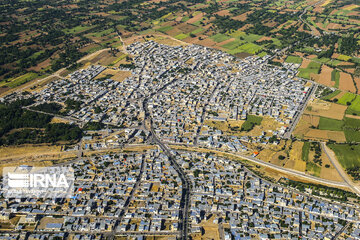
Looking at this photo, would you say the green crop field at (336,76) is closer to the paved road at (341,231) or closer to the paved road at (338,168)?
the paved road at (338,168)

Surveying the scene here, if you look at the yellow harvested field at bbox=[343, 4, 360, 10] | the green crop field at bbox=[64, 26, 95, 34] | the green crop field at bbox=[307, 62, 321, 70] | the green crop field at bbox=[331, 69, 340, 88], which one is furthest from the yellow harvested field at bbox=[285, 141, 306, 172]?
the yellow harvested field at bbox=[343, 4, 360, 10]

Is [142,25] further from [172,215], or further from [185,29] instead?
[172,215]

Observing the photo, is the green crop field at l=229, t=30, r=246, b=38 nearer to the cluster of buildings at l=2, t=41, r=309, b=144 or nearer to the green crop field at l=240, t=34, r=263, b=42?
the green crop field at l=240, t=34, r=263, b=42

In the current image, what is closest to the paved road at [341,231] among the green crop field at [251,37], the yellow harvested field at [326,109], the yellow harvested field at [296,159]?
the yellow harvested field at [296,159]

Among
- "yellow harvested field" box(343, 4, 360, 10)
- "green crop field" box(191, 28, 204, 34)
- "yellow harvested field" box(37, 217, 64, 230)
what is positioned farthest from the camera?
"yellow harvested field" box(343, 4, 360, 10)

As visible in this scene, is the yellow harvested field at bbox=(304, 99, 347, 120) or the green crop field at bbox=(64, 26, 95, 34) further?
the green crop field at bbox=(64, 26, 95, 34)

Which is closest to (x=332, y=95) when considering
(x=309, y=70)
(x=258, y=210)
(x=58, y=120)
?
(x=309, y=70)
